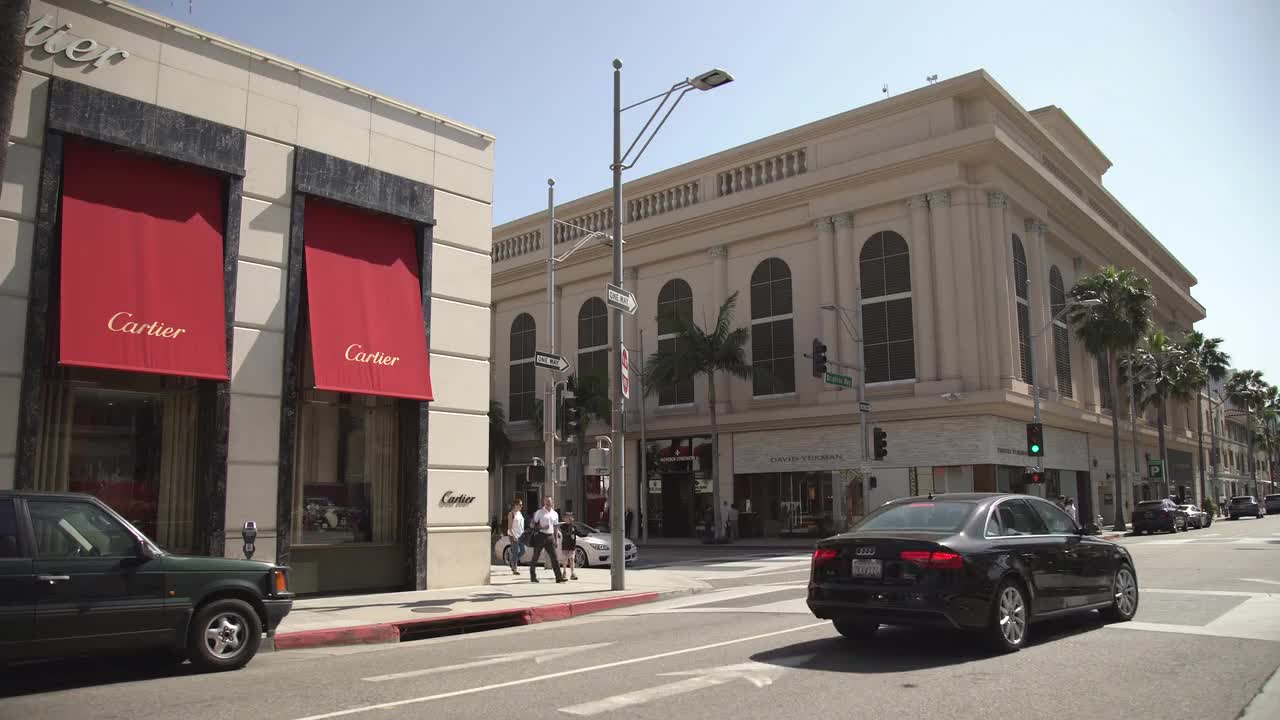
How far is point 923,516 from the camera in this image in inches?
377

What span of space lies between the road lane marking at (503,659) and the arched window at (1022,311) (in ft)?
111

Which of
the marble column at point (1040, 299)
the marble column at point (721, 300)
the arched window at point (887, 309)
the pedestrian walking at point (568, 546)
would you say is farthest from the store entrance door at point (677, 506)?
the pedestrian walking at point (568, 546)

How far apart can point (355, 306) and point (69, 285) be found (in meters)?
4.52

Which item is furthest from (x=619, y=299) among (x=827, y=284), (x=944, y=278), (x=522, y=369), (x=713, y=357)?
(x=522, y=369)

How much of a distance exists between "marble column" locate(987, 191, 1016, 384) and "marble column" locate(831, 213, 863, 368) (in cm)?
557

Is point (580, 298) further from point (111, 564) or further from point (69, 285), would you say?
point (111, 564)

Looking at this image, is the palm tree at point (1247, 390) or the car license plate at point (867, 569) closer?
the car license plate at point (867, 569)

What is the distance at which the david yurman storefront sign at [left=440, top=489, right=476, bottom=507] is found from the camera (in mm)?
17516

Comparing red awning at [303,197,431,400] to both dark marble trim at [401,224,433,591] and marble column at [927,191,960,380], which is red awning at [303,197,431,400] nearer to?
dark marble trim at [401,224,433,591]

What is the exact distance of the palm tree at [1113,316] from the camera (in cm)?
4600

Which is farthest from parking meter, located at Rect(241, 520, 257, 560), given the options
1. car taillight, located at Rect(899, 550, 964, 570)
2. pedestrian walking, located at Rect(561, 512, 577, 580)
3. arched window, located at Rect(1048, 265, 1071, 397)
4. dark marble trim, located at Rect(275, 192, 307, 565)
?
arched window, located at Rect(1048, 265, 1071, 397)

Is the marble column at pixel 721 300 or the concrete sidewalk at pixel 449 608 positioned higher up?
the marble column at pixel 721 300

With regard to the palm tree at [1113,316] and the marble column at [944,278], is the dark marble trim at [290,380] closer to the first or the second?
the marble column at [944,278]

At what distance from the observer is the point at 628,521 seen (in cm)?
4716
